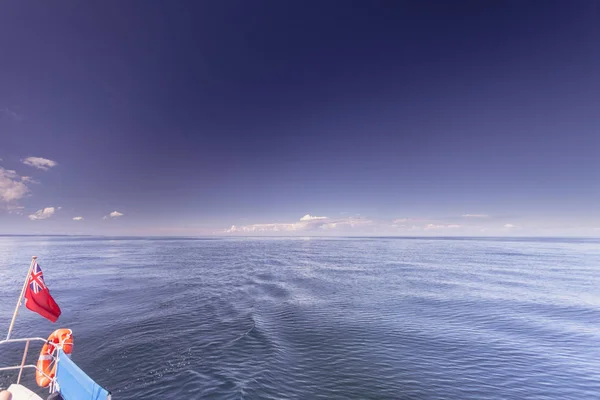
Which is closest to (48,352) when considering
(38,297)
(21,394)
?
(21,394)

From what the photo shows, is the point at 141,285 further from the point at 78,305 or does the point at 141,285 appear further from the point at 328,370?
the point at 328,370

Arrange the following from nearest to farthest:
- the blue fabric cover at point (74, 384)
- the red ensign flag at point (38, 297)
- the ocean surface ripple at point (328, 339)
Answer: the blue fabric cover at point (74, 384) < the red ensign flag at point (38, 297) < the ocean surface ripple at point (328, 339)

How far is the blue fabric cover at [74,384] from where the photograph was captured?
9000mm

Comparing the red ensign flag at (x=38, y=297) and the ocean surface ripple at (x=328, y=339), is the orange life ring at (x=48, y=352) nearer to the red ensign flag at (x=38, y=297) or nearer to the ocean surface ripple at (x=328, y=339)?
the red ensign flag at (x=38, y=297)

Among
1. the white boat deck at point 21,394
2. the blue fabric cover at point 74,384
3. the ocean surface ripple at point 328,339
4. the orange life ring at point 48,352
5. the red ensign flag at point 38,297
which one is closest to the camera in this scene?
the blue fabric cover at point 74,384

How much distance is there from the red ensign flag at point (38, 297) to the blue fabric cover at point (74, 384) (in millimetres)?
2967

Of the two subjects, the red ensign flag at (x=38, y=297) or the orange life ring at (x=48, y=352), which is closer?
the orange life ring at (x=48, y=352)

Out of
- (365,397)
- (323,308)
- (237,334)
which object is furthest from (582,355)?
(237,334)

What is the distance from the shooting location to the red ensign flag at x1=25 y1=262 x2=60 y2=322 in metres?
11.6

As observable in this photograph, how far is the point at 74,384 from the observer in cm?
941

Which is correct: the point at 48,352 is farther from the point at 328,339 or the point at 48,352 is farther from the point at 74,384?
the point at 328,339

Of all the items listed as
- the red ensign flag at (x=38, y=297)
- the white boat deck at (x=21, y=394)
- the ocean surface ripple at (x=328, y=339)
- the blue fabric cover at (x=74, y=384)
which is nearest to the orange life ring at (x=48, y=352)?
the white boat deck at (x=21, y=394)

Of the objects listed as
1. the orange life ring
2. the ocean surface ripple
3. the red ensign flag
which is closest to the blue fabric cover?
the orange life ring

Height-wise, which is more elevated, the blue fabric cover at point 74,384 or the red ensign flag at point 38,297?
the red ensign flag at point 38,297
